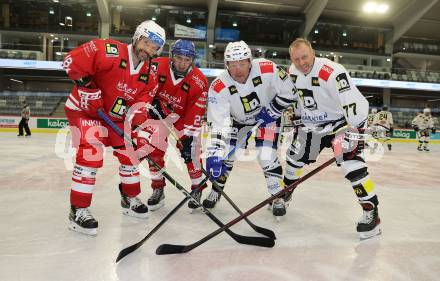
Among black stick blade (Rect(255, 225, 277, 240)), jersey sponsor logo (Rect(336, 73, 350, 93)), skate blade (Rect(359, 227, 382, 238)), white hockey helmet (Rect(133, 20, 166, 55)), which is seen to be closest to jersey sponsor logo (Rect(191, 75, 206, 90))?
white hockey helmet (Rect(133, 20, 166, 55))

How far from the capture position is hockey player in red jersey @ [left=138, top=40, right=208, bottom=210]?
111 inches

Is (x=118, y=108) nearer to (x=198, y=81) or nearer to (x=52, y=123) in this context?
(x=198, y=81)

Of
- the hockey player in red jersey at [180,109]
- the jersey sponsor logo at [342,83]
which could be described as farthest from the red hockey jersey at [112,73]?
the jersey sponsor logo at [342,83]

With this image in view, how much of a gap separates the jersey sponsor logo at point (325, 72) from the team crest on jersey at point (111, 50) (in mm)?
1353

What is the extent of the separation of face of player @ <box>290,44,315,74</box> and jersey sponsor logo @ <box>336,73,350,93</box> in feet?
0.70

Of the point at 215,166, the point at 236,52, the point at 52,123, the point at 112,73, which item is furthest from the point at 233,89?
the point at 52,123

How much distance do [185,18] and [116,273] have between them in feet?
61.6

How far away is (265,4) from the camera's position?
18.7m

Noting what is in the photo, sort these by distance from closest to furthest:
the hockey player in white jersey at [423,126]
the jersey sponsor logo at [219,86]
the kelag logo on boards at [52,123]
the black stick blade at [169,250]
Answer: the black stick blade at [169,250]
the jersey sponsor logo at [219,86]
the hockey player in white jersey at [423,126]
the kelag logo on boards at [52,123]

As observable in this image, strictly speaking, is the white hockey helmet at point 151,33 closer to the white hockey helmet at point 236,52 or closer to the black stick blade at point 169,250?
the white hockey helmet at point 236,52

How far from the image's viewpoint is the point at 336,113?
8.26ft

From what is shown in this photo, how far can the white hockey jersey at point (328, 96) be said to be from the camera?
89.0 inches

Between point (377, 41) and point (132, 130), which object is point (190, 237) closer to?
point (132, 130)

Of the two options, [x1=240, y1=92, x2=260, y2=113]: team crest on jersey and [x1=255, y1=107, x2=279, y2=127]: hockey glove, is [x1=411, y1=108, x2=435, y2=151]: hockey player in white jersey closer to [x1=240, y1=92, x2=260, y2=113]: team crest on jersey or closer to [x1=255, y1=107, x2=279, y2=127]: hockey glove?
[x1=255, y1=107, x2=279, y2=127]: hockey glove
